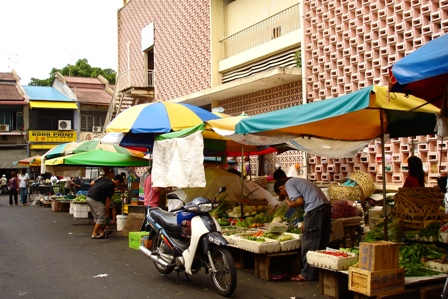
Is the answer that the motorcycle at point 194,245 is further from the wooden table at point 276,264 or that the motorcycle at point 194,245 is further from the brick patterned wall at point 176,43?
the brick patterned wall at point 176,43

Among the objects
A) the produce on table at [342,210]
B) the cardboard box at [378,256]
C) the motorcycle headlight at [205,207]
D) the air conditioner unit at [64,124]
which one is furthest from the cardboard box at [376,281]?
the air conditioner unit at [64,124]

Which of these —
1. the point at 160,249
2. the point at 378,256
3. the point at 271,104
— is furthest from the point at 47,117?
the point at 378,256

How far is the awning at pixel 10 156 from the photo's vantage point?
38000 millimetres

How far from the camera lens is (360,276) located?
5.65 meters

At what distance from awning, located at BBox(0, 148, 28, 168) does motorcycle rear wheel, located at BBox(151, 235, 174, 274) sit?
33430mm

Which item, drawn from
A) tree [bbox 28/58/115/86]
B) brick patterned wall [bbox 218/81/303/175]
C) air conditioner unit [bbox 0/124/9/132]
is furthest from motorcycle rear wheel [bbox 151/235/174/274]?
tree [bbox 28/58/115/86]

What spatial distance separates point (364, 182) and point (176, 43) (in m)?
13.2

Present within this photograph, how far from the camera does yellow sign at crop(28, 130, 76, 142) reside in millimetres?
38781

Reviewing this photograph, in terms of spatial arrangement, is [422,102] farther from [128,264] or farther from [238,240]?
[128,264]

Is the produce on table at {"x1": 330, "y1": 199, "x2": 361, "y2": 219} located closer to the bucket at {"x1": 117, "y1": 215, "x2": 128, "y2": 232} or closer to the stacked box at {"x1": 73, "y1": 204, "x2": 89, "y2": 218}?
the bucket at {"x1": 117, "y1": 215, "x2": 128, "y2": 232}

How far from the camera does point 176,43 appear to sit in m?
22.5

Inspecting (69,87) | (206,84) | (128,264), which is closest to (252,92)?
(206,84)

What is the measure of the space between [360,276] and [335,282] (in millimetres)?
579

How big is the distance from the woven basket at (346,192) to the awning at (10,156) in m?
32.2
